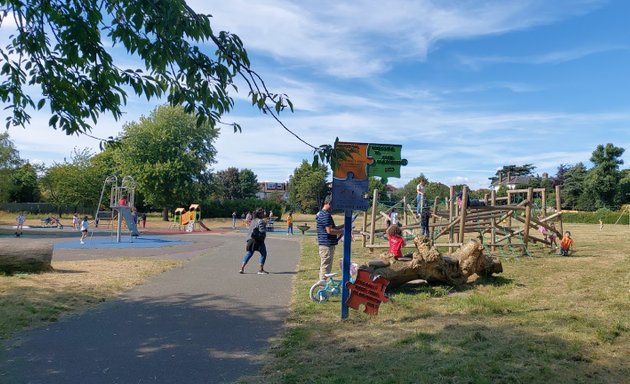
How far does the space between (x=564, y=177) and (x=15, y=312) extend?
8547cm

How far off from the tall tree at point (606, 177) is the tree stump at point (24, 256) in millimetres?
69824

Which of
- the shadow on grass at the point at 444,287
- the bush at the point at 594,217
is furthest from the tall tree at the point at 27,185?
the shadow on grass at the point at 444,287

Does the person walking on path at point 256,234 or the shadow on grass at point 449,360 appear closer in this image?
the shadow on grass at point 449,360

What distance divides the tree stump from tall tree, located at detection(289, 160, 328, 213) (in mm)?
64573

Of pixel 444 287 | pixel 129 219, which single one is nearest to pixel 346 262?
pixel 444 287

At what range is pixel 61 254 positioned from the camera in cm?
1647

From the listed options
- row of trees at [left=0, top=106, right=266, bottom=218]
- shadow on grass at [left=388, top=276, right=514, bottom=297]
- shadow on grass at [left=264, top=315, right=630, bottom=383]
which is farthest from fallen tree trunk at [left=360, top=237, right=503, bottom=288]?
row of trees at [left=0, top=106, right=266, bottom=218]

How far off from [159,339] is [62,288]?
14.4ft

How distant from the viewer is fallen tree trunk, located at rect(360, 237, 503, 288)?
9133 millimetres

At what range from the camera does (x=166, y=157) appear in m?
50.8

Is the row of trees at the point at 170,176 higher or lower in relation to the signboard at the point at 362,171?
higher

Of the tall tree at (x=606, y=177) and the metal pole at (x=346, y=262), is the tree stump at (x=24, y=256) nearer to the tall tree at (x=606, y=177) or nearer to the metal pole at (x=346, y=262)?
the metal pole at (x=346, y=262)

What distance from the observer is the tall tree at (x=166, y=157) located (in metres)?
49.4

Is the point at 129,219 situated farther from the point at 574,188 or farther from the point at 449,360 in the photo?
the point at 574,188
